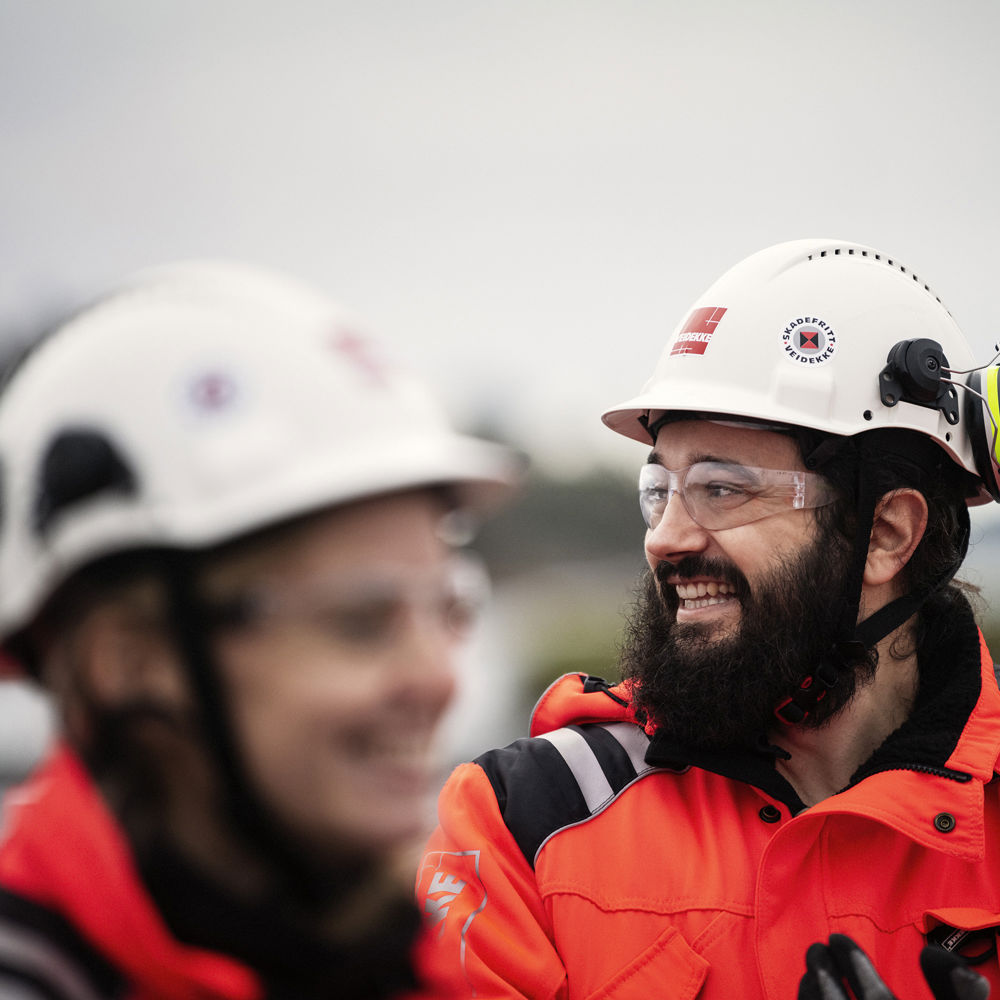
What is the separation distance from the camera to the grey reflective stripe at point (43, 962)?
1.08 meters

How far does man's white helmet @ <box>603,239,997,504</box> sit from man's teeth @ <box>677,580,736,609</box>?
1.78 ft

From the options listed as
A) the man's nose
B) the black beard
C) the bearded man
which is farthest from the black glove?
the man's nose

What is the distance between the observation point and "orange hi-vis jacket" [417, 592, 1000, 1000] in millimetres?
2500

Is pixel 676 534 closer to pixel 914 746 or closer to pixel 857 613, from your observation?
pixel 857 613

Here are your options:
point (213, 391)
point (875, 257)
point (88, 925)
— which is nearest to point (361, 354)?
point (213, 391)

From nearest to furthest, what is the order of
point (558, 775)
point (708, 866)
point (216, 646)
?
point (216, 646), point (708, 866), point (558, 775)

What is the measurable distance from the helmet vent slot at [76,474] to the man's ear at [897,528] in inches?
102

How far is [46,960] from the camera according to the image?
1.09 meters

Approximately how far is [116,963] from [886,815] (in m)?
2.04

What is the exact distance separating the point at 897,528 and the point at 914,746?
2.44ft

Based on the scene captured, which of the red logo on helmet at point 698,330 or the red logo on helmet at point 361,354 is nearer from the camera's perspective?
the red logo on helmet at point 361,354

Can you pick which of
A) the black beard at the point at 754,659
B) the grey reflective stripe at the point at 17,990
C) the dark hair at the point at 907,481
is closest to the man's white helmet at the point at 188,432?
the grey reflective stripe at the point at 17,990

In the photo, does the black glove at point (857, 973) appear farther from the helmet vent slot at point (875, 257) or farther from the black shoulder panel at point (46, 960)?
the helmet vent slot at point (875, 257)

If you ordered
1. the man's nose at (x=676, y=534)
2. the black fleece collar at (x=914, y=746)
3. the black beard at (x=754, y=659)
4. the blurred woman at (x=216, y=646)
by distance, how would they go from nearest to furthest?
the blurred woman at (x=216, y=646), the black fleece collar at (x=914, y=746), the black beard at (x=754, y=659), the man's nose at (x=676, y=534)
